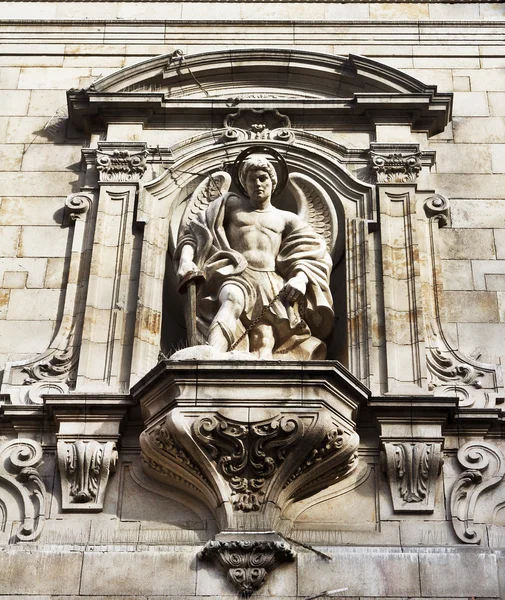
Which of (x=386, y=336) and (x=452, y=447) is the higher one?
(x=386, y=336)

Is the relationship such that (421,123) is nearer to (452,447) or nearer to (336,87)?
(336,87)

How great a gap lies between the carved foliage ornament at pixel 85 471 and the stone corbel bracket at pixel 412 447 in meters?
2.43

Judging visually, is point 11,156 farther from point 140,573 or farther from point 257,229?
point 140,573

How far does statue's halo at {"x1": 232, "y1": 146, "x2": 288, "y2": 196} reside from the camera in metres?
14.2

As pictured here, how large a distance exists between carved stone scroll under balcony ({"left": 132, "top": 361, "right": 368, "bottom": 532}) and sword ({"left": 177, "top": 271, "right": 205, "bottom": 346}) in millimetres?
963

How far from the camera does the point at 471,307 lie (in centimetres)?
1352

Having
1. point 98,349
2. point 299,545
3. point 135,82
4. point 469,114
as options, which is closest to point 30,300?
point 98,349

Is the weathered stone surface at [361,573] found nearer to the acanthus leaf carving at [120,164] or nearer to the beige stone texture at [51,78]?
the acanthus leaf carving at [120,164]

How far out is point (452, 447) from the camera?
486 inches

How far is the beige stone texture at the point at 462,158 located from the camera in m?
14.6

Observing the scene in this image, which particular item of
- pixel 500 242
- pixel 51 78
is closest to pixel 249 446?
pixel 500 242

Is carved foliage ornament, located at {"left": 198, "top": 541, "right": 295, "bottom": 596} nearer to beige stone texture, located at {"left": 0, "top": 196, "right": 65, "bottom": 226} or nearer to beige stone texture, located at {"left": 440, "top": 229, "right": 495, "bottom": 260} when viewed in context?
beige stone texture, located at {"left": 440, "top": 229, "right": 495, "bottom": 260}

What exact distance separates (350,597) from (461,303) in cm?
357

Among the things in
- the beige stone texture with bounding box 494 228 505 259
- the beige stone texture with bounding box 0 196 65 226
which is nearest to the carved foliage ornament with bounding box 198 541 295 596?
the beige stone texture with bounding box 494 228 505 259
